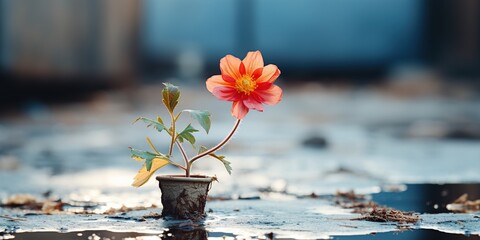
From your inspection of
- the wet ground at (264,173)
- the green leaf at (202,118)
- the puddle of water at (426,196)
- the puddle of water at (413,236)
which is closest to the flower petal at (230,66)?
the green leaf at (202,118)

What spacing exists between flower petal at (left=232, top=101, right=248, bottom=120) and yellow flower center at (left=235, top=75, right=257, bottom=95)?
0.11ft

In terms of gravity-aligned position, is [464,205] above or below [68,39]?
below

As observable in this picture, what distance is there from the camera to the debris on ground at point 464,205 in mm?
2622

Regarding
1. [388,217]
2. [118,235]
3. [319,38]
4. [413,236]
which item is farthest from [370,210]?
[319,38]

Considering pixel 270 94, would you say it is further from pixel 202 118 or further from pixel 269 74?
pixel 202 118

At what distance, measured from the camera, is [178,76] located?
41.8 ft

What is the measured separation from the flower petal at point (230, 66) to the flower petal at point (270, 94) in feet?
0.26

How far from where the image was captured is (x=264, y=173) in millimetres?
4004

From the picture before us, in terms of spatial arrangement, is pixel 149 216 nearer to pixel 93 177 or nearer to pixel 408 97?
pixel 93 177

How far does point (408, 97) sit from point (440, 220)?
8.72 metres

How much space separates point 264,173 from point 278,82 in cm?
883

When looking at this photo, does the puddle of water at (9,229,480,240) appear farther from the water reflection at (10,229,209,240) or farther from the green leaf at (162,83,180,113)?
the green leaf at (162,83,180,113)

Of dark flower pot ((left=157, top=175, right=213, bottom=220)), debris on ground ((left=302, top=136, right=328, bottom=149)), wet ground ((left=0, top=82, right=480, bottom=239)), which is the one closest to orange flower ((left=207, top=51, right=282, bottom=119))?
dark flower pot ((left=157, top=175, right=213, bottom=220))

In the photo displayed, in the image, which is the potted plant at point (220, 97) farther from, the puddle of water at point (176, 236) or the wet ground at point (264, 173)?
the puddle of water at point (176, 236)
